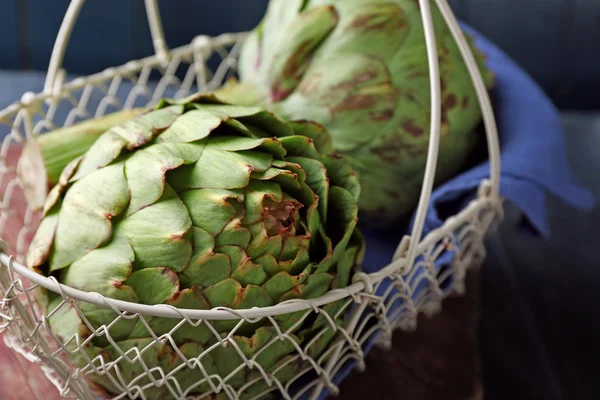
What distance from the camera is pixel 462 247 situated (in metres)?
0.53

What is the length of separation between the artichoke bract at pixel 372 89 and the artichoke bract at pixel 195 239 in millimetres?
130

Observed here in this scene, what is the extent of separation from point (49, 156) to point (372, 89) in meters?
0.25

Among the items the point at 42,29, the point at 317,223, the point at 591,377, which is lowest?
the point at 591,377

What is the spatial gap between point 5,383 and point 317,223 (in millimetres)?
221

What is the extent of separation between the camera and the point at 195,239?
0.39 meters

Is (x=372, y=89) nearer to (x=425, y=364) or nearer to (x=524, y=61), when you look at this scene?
(x=425, y=364)

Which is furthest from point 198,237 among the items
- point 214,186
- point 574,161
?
point 574,161

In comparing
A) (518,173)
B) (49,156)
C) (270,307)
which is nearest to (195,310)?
(270,307)

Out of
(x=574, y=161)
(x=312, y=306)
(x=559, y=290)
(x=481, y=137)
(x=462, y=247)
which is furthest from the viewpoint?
(x=574, y=161)

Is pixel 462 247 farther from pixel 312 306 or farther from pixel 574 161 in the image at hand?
pixel 574 161

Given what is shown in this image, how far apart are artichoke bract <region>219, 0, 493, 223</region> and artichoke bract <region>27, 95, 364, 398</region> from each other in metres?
0.13

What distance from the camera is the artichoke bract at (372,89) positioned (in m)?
0.56

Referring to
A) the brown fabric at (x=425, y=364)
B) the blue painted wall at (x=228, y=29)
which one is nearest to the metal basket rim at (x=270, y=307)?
the brown fabric at (x=425, y=364)

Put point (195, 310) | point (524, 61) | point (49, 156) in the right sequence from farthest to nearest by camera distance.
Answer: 1. point (524, 61)
2. point (49, 156)
3. point (195, 310)
